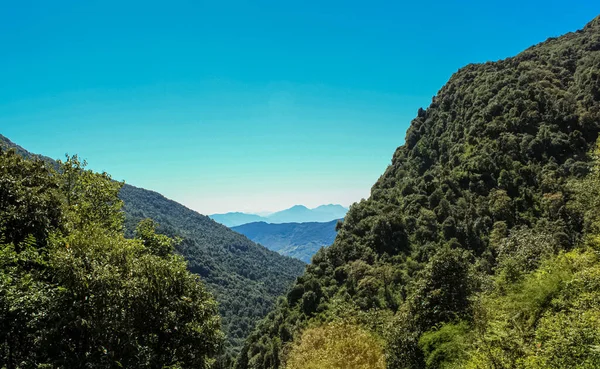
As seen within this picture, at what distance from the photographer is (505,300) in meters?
26.4

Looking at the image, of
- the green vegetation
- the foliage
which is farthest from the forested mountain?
the green vegetation

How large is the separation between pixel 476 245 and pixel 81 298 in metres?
70.6

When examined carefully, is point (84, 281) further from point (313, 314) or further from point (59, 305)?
point (313, 314)

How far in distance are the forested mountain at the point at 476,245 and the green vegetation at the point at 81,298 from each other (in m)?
11.6

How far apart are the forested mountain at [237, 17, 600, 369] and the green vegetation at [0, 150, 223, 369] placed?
11565 mm

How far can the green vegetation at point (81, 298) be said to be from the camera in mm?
11422

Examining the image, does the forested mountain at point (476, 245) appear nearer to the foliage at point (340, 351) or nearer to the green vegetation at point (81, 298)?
the foliage at point (340, 351)

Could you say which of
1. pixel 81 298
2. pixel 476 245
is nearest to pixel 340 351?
pixel 81 298

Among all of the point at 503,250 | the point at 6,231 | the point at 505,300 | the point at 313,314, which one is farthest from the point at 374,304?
the point at 6,231

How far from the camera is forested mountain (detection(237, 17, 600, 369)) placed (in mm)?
20969

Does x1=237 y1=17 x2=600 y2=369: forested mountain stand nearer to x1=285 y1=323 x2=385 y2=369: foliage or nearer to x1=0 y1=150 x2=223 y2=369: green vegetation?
x1=285 y1=323 x2=385 y2=369: foliage

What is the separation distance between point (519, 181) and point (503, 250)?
2703 cm

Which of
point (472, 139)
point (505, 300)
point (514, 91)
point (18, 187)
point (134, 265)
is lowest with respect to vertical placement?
point (505, 300)

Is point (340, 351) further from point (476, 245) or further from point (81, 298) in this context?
point (476, 245)
